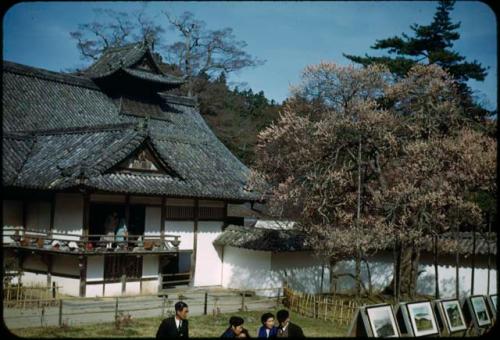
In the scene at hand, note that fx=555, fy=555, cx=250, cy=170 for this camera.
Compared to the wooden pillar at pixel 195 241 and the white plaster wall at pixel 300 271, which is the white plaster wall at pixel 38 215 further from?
the white plaster wall at pixel 300 271

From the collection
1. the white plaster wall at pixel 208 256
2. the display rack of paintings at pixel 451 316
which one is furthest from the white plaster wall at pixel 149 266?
the display rack of paintings at pixel 451 316

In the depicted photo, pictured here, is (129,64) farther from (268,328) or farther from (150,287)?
(268,328)

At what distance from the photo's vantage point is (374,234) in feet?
55.3

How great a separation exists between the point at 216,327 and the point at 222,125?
2898 cm

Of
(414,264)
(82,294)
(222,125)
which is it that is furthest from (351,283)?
(222,125)

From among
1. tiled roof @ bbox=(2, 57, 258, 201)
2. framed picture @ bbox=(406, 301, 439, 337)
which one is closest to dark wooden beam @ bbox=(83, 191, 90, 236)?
tiled roof @ bbox=(2, 57, 258, 201)

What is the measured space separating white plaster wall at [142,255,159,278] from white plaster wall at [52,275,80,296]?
2532 mm

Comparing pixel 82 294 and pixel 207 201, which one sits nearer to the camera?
pixel 82 294

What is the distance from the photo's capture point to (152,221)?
792 inches

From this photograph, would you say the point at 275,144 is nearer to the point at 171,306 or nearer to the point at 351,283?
the point at 171,306

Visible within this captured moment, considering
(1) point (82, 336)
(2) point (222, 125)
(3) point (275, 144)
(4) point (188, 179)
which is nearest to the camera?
(1) point (82, 336)

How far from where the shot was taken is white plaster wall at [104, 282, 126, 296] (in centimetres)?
1812

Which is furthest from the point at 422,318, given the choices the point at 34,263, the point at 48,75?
the point at 48,75

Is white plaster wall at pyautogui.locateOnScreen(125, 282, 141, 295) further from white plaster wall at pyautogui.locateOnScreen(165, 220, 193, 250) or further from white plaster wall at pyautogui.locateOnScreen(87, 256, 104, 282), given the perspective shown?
white plaster wall at pyautogui.locateOnScreen(165, 220, 193, 250)
